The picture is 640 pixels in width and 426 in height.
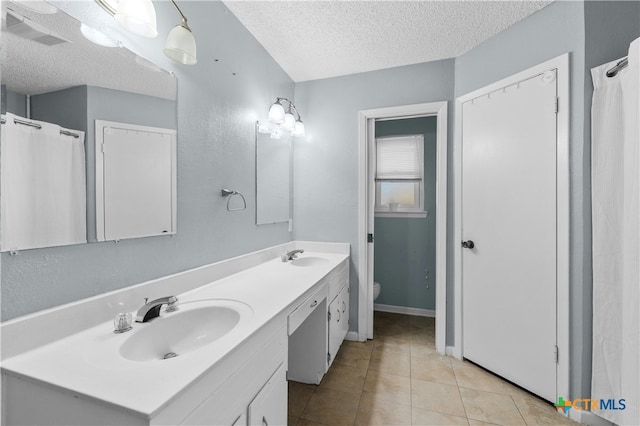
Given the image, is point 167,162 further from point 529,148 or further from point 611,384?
point 611,384

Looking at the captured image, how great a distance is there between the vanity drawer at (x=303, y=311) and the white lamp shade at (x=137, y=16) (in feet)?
4.15

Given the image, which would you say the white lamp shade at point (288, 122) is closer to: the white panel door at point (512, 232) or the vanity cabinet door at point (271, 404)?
the white panel door at point (512, 232)

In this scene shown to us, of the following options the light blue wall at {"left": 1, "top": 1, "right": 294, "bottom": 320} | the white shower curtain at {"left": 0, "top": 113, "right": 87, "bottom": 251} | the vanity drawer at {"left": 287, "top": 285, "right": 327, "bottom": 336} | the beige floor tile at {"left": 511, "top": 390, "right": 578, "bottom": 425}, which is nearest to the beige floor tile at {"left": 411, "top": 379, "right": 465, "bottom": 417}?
the beige floor tile at {"left": 511, "top": 390, "right": 578, "bottom": 425}

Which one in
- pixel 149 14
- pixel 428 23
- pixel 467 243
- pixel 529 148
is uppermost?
pixel 428 23

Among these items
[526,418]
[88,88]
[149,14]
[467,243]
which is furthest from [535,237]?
[88,88]

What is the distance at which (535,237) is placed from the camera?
1721 mm

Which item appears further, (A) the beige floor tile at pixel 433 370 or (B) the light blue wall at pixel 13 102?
(A) the beige floor tile at pixel 433 370

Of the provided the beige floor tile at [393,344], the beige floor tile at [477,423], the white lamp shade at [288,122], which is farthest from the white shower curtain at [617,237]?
the white lamp shade at [288,122]

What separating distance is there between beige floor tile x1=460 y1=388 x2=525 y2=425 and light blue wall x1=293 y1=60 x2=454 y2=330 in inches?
39.8

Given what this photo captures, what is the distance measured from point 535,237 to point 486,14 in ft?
4.82

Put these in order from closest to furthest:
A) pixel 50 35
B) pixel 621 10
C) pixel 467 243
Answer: pixel 50 35 < pixel 621 10 < pixel 467 243

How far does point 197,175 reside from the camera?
1432 mm

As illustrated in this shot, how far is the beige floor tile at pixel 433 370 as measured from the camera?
1.92 m

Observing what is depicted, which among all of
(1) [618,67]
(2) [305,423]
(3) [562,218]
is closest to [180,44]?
(2) [305,423]
